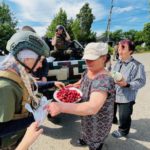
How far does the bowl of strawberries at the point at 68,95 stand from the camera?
12.7 feet

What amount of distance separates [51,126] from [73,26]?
53764 mm

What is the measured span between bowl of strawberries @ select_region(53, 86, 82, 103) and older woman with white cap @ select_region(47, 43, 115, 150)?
10 centimetres

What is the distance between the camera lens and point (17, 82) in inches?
93.4

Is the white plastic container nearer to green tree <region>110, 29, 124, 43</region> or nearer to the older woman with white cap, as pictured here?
the older woman with white cap

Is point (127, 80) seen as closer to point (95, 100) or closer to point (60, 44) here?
point (95, 100)

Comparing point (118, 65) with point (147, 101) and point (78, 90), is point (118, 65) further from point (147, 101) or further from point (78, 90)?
point (147, 101)

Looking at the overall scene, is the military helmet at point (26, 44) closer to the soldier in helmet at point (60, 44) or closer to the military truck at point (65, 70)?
the military truck at point (65, 70)

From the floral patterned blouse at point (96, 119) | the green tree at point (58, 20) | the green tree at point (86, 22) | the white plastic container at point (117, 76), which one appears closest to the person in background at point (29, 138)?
the floral patterned blouse at point (96, 119)

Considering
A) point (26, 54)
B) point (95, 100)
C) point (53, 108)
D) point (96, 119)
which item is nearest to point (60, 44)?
point (96, 119)

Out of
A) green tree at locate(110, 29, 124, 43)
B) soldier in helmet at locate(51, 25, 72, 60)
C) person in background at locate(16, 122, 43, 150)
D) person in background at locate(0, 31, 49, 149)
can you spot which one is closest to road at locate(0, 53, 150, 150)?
soldier in helmet at locate(51, 25, 72, 60)

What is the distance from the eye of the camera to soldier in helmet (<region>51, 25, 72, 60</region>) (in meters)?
7.50

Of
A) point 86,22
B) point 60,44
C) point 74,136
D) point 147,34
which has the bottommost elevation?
point 74,136

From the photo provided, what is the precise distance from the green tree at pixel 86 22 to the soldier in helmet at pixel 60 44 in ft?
173

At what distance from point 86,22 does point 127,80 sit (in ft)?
200
